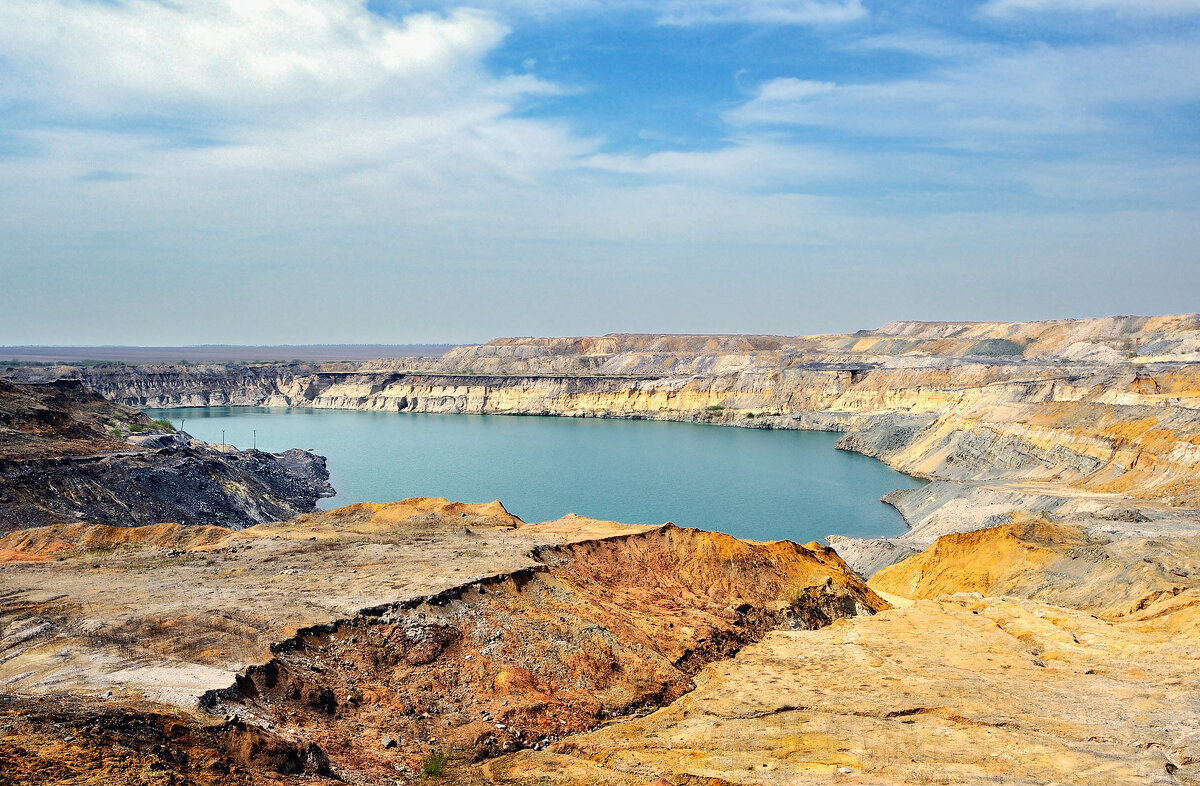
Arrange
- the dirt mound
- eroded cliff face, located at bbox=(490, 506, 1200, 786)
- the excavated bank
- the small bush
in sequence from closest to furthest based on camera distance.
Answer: the excavated bank
eroded cliff face, located at bbox=(490, 506, 1200, 786)
the small bush
the dirt mound

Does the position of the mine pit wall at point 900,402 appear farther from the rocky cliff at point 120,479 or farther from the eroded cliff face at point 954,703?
the rocky cliff at point 120,479

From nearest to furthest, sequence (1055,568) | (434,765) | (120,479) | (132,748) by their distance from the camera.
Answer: (132,748), (434,765), (1055,568), (120,479)

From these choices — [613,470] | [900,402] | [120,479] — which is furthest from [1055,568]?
[900,402]

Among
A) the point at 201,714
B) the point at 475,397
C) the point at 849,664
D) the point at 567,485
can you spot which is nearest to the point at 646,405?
the point at 475,397

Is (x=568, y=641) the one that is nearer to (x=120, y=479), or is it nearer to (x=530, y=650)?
(x=530, y=650)

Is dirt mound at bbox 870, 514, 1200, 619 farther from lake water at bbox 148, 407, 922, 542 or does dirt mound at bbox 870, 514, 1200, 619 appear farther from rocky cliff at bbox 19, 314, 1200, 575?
lake water at bbox 148, 407, 922, 542

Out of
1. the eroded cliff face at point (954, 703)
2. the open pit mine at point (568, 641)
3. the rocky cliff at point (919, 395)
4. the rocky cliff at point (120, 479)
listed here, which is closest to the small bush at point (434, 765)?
the open pit mine at point (568, 641)

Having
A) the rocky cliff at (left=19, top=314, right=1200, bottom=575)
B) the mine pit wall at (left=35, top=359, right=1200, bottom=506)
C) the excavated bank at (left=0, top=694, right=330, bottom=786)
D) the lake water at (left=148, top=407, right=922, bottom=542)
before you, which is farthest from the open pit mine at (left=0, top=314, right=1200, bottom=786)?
the lake water at (left=148, top=407, right=922, bottom=542)
